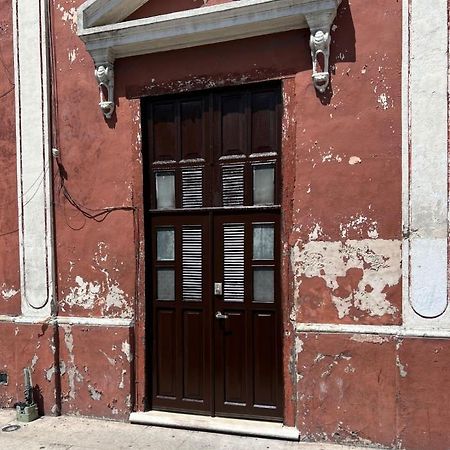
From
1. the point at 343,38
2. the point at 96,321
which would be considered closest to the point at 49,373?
the point at 96,321

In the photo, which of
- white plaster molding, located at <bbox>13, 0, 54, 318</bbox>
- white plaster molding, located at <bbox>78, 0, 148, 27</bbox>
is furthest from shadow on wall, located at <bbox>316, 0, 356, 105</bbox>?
white plaster molding, located at <bbox>13, 0, 54, 318</bbox>

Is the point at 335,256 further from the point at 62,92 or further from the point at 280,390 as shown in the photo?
the point at 62,92

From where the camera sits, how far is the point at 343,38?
4211 mm

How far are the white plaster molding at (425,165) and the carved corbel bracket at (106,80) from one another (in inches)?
117

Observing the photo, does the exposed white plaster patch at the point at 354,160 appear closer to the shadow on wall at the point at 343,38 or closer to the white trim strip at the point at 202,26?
the shadow on wall at the point at 343,38

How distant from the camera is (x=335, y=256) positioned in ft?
14.0

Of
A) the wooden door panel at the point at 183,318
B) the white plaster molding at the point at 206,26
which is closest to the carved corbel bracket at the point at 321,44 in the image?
the white plaster molding at the point at 206,26

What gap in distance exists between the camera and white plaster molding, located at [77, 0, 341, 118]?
13.7 ft

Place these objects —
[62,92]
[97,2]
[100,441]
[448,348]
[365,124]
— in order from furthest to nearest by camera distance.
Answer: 1. [62,92]
2. [97,2]
3. [100,441]
4. [365,124]
5. [448,348]

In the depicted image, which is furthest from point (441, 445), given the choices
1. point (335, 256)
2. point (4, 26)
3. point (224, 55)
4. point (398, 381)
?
point (4, 26)

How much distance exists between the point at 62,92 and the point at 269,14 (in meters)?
2.52

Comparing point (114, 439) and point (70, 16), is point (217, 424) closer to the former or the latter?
point (114, 439)

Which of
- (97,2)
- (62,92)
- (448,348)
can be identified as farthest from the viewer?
(62,92)

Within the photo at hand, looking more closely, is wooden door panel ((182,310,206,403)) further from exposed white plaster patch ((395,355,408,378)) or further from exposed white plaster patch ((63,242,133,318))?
exposed white plaster patch ((395,355,408,378))
